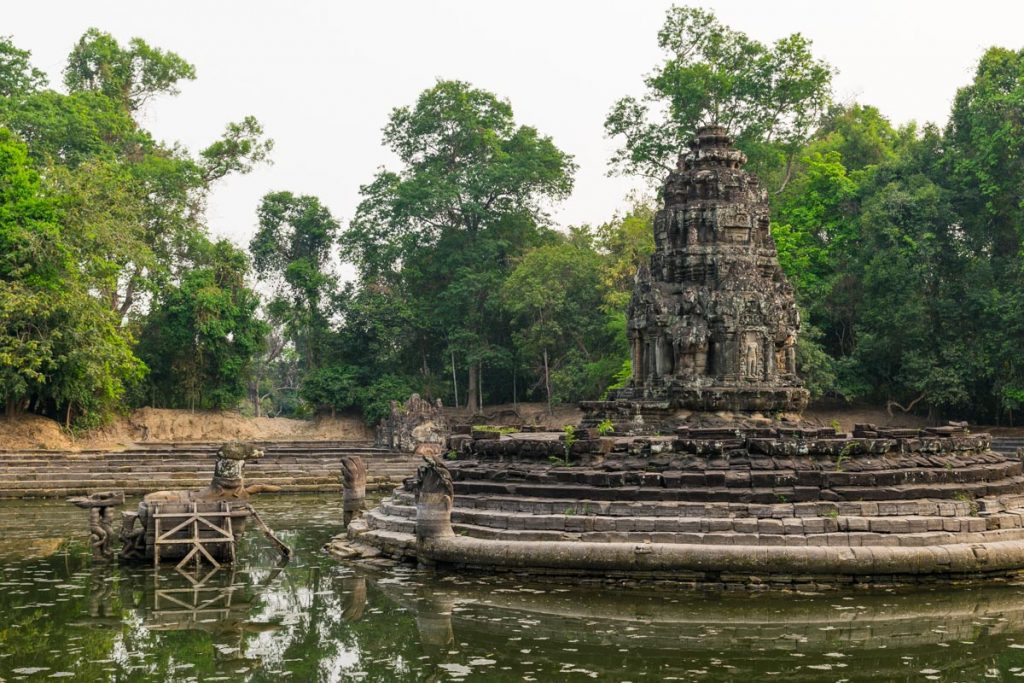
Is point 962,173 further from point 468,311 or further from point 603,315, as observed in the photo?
point 468,311

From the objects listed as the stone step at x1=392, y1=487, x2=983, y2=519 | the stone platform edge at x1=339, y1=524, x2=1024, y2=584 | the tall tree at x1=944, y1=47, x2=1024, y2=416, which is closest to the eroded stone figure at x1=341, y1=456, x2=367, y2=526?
the stone step at x1=392, y1=487, x2=983, y2=519

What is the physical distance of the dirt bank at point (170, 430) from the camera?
3012cm

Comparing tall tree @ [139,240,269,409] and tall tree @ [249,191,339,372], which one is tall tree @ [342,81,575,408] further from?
tall tree @ [139,240,269,409]

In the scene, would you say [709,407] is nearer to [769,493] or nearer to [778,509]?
[769,493]

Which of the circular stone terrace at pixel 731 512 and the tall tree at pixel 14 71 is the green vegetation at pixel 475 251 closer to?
the tall tree at pixel 14 71

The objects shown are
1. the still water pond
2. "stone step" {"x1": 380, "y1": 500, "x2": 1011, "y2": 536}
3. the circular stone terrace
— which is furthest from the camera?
"stone step" {"x1": 380, "y1": 500, "x2": 1011, "y2": 536}

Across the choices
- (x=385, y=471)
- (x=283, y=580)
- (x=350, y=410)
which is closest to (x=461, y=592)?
(x=283, y=580)

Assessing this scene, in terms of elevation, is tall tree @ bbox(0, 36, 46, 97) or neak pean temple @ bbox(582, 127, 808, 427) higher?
tall tree @ bbox(0, 36, 46, 97)

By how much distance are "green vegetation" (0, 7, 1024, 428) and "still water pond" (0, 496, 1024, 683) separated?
18.9 metres

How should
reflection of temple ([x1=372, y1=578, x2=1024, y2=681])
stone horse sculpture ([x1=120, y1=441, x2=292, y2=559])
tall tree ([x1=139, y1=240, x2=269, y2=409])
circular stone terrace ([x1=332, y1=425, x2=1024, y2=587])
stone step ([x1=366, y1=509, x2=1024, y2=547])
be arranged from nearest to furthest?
reflection of temple ([x1=372, y1=578, x2=1024, y2=681]) → circular stone terrace ([x1=332, y1=425, x2=1024, y2=587]) → stone step ([x1=366, y1=509, x2=1024, y2=547]) → stone horse sculpture ([x1=120, y1=441, x2=292, y2=559]) → tall tree ([x1=139, y1=240, x2=269, y2=409])

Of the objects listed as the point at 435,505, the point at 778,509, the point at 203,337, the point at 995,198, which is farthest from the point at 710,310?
the point at 203,337

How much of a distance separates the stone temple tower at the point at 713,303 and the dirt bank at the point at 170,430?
17787 mm

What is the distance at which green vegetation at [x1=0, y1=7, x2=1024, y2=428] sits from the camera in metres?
32.2

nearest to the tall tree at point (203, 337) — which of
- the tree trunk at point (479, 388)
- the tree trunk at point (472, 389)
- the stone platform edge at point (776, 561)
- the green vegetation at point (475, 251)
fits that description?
the green vegetation at point (475, 251)
